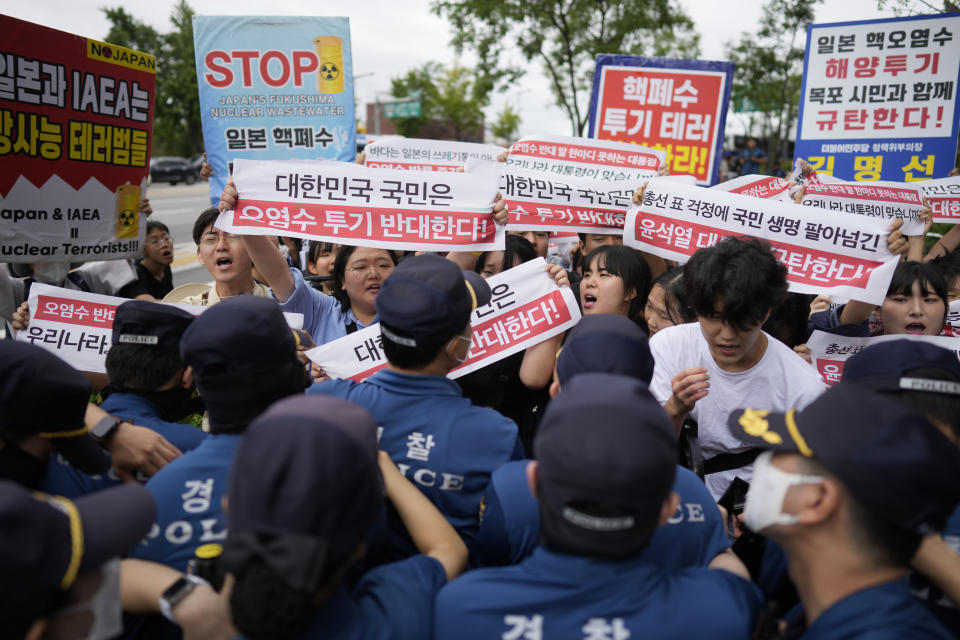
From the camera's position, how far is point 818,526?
1.36m

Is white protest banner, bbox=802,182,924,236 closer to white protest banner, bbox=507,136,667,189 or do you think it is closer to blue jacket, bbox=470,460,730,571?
white protest banner, bbox=507,136,667,189

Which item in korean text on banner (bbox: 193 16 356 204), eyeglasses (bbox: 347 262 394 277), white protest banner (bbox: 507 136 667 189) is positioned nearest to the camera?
eyeglasses (bbox: 347 262 394 277)

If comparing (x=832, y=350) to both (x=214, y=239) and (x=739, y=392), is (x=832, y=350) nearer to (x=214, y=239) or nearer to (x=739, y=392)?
(x=739, y=392)

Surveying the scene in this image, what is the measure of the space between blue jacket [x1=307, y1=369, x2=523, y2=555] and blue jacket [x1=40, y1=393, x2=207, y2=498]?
639 mm

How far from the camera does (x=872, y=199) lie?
411cm

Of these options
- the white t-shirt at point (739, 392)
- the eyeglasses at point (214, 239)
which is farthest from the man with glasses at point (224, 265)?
the white t-shirt at point (739, 392)

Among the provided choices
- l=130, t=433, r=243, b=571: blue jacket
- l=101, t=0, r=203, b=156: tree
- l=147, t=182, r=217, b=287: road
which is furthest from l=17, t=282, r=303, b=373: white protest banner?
l=101, t=0, r=203, b=156: tree

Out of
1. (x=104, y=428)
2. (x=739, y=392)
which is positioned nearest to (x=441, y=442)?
(x=104, y=428)

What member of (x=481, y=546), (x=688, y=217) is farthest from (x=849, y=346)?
(x=481, y=546)

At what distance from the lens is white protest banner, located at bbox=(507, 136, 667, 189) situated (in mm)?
4441

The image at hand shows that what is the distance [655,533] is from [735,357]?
1.14 meters

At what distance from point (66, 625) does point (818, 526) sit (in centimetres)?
155

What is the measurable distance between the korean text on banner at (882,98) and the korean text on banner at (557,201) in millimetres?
2495

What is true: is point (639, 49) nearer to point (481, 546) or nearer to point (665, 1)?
point (665, 1)
